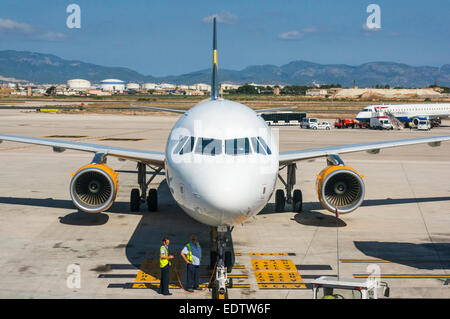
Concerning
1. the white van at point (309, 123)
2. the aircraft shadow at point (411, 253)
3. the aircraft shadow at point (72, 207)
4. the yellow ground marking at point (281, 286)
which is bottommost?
the aircraft shadow at point (411, 253)

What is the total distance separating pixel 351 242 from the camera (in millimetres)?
16016

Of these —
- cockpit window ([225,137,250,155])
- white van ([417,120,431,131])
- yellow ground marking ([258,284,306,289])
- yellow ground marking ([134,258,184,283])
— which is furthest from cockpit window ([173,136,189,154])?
white van ([417,120,431,131])

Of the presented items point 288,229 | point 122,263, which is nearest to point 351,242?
point 288,229

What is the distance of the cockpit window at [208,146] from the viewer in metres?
11.8

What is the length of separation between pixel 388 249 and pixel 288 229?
12.0 ft

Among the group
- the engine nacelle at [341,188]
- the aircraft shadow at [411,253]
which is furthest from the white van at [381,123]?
the aircraft shadow at [411,253]

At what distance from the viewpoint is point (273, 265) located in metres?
13.6

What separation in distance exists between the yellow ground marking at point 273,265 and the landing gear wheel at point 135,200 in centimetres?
738

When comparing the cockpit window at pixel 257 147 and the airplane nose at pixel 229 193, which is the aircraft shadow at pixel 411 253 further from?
the airplane nose at pixel 229 193

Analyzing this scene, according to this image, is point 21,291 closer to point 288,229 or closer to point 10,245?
point 10,245

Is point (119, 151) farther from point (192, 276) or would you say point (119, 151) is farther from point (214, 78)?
point (192, 276)

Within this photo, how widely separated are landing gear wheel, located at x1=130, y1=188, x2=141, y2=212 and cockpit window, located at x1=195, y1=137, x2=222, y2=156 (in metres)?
8.26
